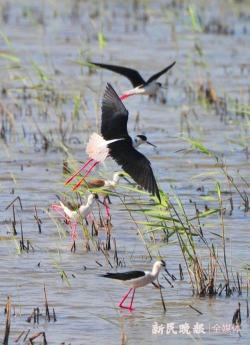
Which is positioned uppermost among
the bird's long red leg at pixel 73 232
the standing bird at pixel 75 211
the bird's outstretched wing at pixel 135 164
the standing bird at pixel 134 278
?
the bird's outstretched wing at pixel 135 164

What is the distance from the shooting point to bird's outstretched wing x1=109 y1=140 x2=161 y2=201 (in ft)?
24.2

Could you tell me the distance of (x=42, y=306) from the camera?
253 inches

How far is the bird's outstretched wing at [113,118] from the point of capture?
8078 mm

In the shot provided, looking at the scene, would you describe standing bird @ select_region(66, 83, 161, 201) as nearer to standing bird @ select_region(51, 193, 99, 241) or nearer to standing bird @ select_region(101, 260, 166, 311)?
standing bird @ select_region(51, 193, 99, 241)

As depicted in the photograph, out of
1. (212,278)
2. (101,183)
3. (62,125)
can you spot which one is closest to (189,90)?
(62,125)

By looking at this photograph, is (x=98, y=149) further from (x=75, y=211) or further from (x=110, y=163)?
(x=110, y=163)

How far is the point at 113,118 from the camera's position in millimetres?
8156

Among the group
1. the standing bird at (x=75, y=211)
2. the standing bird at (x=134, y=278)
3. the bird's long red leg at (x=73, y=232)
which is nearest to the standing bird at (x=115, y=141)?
the standing bird at (x=75, y=211)

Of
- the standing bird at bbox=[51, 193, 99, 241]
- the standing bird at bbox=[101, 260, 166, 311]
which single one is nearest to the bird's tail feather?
the standing bird at bbox=[51, 193, 99, 241]

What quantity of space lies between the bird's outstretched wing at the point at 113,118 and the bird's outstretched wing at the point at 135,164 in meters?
0.12

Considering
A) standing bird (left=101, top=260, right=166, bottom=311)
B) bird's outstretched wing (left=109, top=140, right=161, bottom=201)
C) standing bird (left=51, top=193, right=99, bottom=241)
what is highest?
bird's outstretched wing (left=109, top=140, right=161, bottom=201)

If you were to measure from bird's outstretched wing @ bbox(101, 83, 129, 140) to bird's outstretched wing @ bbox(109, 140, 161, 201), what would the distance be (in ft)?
0.38

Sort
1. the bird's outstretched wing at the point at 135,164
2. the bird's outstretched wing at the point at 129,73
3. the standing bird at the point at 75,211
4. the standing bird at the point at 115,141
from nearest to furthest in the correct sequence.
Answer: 1. the bird's outstretched wing at the point at 135,164
2. the standing bird at the point at 115,141
3. the standing bird at the point at 75,211
4. the bird's outstretched wing at the point at 129,73

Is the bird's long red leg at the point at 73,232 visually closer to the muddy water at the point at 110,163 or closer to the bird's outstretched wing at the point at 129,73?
the muddy water at the point at 110,163
